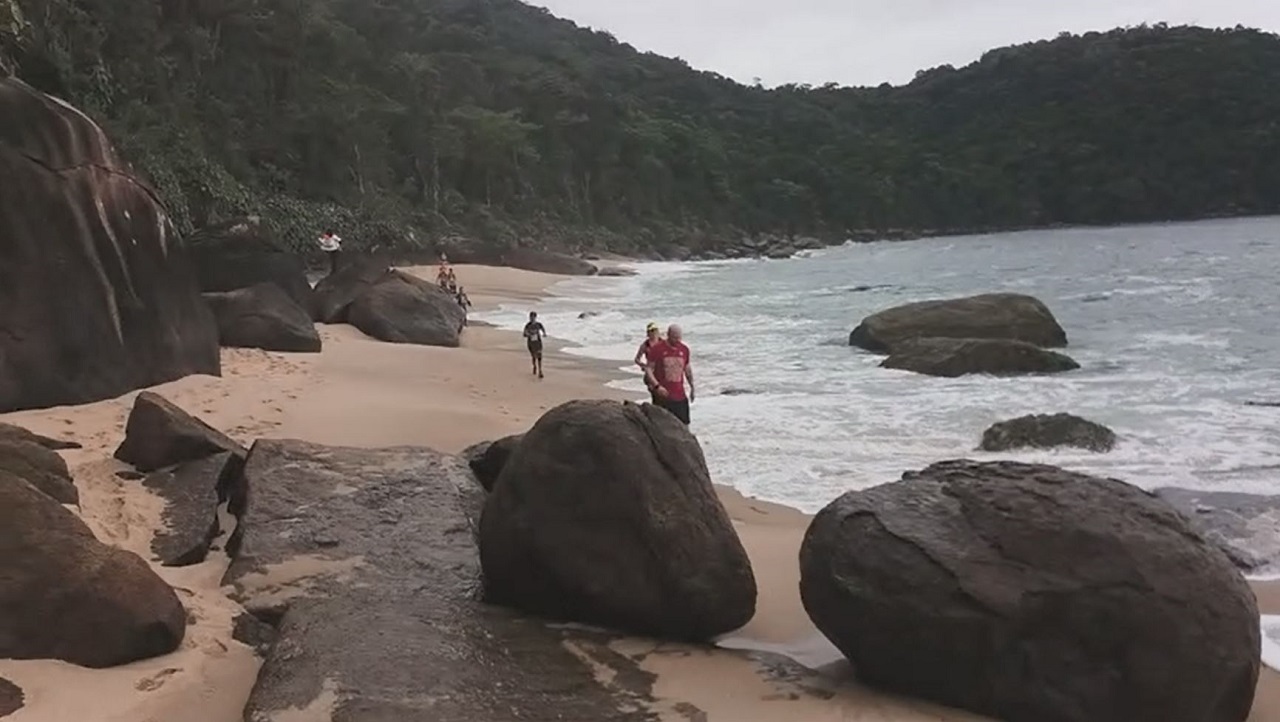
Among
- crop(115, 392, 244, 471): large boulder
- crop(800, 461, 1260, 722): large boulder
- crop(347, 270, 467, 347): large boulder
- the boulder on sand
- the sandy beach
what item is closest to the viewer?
the sandy beach

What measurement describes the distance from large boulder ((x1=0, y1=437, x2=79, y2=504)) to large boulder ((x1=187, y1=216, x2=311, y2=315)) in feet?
31.1

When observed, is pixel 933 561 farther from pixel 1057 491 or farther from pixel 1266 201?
pixel 1266 201

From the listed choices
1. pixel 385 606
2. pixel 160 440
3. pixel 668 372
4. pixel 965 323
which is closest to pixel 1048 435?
pixel 668 372

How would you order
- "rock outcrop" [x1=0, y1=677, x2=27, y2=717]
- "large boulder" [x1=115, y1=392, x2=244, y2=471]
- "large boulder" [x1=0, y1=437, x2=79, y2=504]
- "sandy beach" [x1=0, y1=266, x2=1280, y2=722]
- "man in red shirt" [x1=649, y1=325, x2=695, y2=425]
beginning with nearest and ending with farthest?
"rock outcrop" [x1=0, y1=677, x2=27, y2=717], "sandy beach" [x1=0, y1=266, x2=1280, y2=722], "large boulder" [x1=0, y1=437, x2=79, y2=504], "large boulder" [x1=115, y1=392, x2=244, y2=471], "man in red shirt" [x1=649, y1=325, x2=695, y2=425]

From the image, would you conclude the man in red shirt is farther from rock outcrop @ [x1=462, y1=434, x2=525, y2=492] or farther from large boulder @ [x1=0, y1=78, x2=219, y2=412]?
large boulder @ [x1=0, y1=78, x2=219, y2=412]

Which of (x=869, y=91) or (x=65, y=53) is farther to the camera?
(x=869, y=91)

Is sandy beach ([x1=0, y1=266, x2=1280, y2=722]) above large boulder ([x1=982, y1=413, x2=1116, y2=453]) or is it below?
above

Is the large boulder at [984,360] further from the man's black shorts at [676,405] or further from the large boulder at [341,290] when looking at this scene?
the large boulder at [341,290]

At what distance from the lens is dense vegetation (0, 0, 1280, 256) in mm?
40969

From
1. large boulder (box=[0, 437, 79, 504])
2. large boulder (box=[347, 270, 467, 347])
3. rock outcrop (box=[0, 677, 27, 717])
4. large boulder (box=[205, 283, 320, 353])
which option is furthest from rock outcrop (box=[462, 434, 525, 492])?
large boulder (box=[347, 270, 467, 347])

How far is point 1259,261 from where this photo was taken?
3997 cm

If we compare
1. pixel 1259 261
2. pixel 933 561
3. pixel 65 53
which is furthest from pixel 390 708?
pixel 1259 261

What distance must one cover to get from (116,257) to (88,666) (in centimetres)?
558

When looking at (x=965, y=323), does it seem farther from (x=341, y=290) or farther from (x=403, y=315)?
(x=341, y=290)
